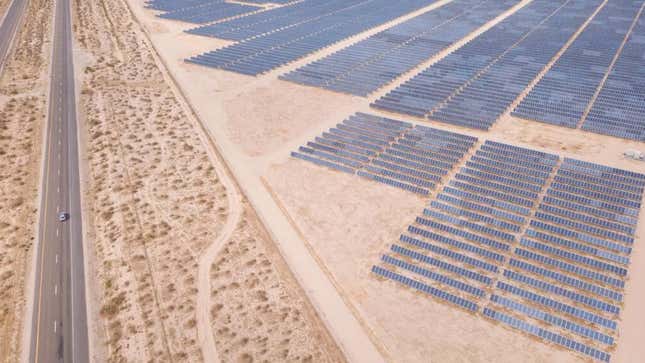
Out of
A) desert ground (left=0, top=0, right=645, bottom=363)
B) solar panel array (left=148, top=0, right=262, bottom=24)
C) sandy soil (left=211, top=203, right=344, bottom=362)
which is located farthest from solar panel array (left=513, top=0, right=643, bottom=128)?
solar panel array (left=148, top=0, right=262, bottom=24)

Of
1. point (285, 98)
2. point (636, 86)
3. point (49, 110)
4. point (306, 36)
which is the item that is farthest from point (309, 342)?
point (306, 36)

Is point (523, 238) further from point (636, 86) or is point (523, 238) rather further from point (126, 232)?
point (636, 86)

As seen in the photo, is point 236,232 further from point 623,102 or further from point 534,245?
point 623,102

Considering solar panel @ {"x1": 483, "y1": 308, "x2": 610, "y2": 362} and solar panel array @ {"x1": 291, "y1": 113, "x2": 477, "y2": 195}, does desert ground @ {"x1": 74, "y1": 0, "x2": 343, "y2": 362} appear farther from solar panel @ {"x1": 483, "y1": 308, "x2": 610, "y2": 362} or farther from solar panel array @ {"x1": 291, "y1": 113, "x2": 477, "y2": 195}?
solar panel array @ {"x1": 291, "y1": 113, "x2": 477, "y2": 195}

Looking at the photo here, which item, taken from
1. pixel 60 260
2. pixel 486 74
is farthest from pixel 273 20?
pixel 60 260

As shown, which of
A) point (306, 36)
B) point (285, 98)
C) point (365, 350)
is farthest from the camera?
point (306, 36)
